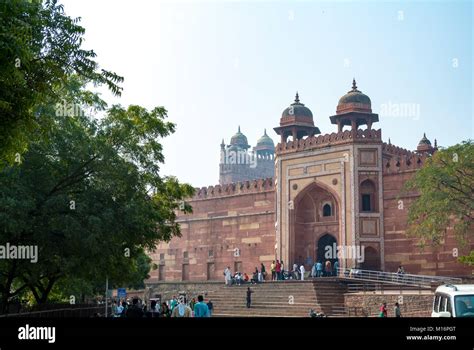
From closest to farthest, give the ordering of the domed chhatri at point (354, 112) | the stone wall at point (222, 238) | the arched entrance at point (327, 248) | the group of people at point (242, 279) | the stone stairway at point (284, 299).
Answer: the stone stairway at point (284, 299), the group of people at point (242, 279), the domed chhatri at point (354, 112), the arched entrance at point (327, 248), the stone wall at point (222, 238)

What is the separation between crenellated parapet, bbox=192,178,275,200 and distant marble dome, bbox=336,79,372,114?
6.15 metres

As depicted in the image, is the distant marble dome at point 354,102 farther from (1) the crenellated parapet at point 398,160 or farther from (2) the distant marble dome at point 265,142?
(2) the distant marble dome at point 265,142

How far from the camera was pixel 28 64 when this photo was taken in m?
8.29

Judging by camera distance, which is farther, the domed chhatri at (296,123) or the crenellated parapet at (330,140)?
the domed chhatri at (296,123)

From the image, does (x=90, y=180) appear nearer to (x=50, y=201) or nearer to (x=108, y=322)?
(x=50, y=201)

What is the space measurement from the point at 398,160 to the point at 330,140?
3.47 metres

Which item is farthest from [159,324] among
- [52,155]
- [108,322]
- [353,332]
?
[52,155]

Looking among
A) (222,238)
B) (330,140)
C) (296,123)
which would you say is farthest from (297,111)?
(222,238)

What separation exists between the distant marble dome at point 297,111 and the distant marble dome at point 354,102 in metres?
2.72

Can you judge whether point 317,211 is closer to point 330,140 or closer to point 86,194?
point 330,140

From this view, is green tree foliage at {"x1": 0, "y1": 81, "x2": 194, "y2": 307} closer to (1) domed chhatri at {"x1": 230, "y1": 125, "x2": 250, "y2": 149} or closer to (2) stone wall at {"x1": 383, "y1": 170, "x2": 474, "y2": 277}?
(2) stone wall at {"x1": 383, "y1": 170, "x2": 474, "y2": 277}

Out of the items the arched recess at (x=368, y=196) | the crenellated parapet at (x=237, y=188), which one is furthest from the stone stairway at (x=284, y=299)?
the crenellated parapet at (x=237, y=188)

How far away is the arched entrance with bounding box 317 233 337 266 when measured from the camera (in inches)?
1282

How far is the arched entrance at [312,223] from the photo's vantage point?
32969 mm
